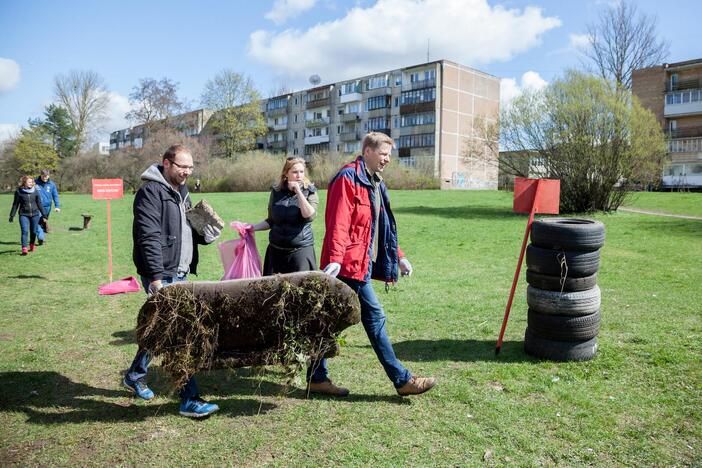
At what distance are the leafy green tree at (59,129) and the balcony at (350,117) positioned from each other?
40.8m

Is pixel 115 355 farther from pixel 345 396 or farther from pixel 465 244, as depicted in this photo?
pixel 465 244

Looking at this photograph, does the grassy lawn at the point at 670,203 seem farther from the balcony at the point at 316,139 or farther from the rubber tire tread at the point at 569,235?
the balcony at the point at 316,139

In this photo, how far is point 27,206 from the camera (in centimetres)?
1491

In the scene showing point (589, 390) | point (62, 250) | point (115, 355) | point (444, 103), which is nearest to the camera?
point (589, 390)

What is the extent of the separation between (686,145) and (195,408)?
6237 cm

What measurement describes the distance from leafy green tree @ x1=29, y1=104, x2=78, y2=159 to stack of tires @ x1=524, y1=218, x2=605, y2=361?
86755 millimetres

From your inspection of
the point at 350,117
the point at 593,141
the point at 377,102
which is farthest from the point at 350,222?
the point at 350,117

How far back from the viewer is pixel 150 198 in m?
4.38

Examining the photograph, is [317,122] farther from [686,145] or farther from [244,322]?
[244,322]

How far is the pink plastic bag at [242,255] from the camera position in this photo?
5.40 meters

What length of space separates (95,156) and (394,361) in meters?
81.4

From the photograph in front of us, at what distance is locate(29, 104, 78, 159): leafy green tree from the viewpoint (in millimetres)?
80438

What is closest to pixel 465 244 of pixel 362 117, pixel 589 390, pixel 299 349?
pixel 589 390

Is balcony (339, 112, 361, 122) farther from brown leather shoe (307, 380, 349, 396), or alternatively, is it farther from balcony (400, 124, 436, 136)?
brown leather shoe (307, 380, 349, 396)
